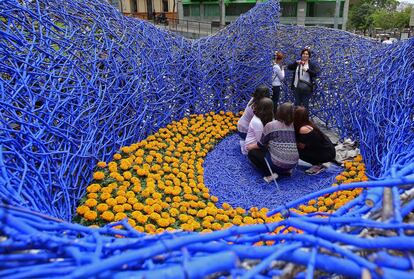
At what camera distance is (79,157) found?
10.1 ft

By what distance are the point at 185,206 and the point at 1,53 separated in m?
2.20

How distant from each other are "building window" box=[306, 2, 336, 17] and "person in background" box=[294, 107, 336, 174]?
25.3 metres

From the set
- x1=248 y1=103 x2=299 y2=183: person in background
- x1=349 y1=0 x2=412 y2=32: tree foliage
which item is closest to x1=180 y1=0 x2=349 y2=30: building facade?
x1=349 y1=0 x2=412 y2=32: tree foliage

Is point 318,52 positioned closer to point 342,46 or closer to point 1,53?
point 342,46

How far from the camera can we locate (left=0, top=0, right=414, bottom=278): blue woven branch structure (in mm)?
887

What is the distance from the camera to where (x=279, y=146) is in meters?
3.89

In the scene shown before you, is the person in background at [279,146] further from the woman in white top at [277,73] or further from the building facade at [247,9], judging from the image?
the building facade at [247,9]

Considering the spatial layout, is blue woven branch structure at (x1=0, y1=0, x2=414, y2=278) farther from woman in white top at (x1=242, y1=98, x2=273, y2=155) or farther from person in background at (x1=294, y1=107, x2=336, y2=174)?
woman in white top at (x1=242, y1=98, x2=273, y2=155)

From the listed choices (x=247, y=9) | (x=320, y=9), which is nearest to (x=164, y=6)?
(x=247, y=9)

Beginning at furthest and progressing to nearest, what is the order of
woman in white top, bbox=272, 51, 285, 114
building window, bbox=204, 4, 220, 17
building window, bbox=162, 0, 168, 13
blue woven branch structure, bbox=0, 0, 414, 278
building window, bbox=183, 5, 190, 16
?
building window, bbox=162, 0, 168, 13, building window, bbox=183, 5, 190, 16, building window, bbox=204, 4, 220, 17, woman in white top, bbox=272, 51, 285, 114, blue woven branch structure, bbox=0, 0, 414, 278

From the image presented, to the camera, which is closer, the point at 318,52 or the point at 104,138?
the point at 104,138

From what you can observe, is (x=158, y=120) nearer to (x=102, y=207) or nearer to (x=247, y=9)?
(x=102, y=207)

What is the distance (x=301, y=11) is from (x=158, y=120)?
24252 millimetres

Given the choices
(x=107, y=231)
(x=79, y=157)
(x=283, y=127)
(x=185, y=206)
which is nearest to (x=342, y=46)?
(x=283, y=127)
